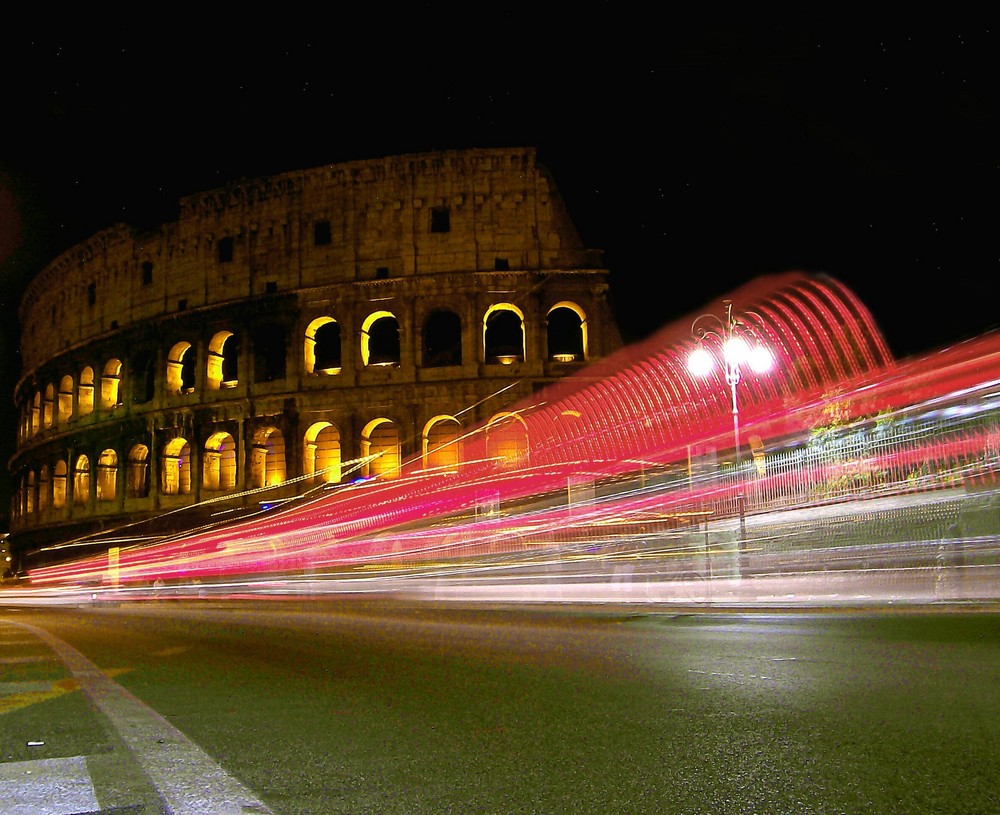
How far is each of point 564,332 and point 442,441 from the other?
6.92 metres

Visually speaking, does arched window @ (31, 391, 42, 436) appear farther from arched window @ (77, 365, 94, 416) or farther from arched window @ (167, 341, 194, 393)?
arched window @ (167, 341, 194, 393)

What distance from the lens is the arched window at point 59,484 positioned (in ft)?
155

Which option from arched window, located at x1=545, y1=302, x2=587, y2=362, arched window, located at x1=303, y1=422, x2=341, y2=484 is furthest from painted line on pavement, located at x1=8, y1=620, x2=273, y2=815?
arched window, located at x1=545, y1=302, x2=587, y2=362

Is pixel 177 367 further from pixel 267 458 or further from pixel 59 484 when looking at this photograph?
pixel 59 484

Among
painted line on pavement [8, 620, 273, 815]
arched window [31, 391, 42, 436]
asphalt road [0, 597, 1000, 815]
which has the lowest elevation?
asphalt road [0, 597, 1000, 815]

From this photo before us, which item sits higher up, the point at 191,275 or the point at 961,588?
the point at 191,275

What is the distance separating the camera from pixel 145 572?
30859 millimetres

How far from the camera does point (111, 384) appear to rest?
4431 centimetres

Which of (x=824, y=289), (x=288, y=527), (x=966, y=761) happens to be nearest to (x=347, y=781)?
(x=966, y=761)

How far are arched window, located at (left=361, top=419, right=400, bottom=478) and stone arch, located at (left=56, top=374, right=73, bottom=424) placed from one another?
63.0 ft

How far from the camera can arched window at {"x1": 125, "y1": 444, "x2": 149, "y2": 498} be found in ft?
138

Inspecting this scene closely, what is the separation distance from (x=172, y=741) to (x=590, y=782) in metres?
1.93

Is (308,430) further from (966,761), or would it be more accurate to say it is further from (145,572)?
(966,761)

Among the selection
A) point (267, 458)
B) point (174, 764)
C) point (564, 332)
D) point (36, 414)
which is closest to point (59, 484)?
point (36, 414)
